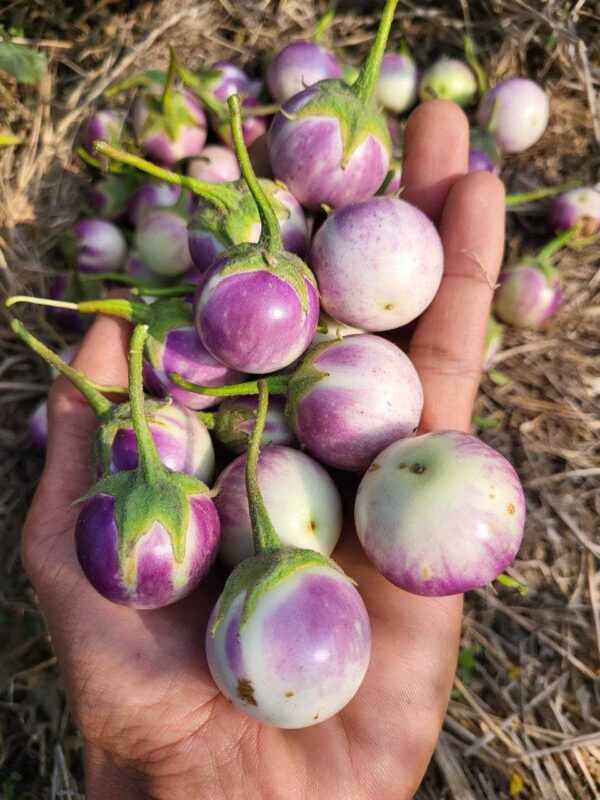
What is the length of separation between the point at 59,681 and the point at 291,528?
33.0 inches

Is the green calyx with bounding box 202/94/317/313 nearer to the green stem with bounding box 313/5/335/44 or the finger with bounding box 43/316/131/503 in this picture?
the finger with bounding box 43/316/131/503

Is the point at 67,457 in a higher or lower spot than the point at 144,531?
lower

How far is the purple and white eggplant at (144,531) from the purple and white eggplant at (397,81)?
1.28 meters

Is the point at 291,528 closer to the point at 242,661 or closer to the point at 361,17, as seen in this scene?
the point at 242,661

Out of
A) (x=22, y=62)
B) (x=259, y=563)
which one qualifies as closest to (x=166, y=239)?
(x=22, y=62)

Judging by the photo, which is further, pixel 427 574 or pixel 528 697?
pixel 528 697

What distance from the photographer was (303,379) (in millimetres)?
1083

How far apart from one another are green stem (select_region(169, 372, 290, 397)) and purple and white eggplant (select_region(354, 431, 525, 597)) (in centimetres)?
24

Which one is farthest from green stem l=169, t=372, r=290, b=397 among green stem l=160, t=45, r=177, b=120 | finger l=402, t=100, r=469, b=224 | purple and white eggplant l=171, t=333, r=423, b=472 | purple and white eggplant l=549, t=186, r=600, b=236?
purple and white eggplant l=549, t=186, r=600, b=236

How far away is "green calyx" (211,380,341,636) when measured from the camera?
2.82 feet

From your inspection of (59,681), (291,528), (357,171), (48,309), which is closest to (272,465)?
(291,528)

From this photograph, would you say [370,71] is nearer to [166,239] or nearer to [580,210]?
[166,239]

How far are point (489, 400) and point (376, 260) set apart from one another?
77 centimetres

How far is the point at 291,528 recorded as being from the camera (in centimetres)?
100
